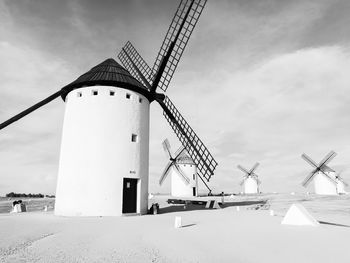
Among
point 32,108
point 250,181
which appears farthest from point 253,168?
point 32,108

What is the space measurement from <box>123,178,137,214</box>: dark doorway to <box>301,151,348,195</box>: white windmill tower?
52414 millimetres

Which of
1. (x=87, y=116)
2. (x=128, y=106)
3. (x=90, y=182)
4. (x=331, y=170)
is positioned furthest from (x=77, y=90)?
(x=331, y=170)

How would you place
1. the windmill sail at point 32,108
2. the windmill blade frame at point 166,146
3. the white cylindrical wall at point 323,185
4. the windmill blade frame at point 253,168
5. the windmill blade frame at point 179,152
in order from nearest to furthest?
the windmill sail at point 32,108 → the windmill blade frame at point 166,146 → the windmill blade frame at point 179,152 → the white cylindrical wall at point 323,185 → the windmill blade frame at point 253,168

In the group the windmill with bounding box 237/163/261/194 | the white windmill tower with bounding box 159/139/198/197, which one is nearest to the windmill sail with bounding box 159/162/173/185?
the white windmill tower with bounding box 159/139/198/197

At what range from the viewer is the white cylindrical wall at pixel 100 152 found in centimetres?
1440

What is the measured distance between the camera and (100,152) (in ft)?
48.8

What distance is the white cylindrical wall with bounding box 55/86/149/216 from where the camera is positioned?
14.4m

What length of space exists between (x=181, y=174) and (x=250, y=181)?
30.7 m

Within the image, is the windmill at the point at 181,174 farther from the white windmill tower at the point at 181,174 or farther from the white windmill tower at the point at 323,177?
the white windmill tower at the point at 323,177

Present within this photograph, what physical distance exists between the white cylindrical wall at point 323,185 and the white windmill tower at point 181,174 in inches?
1130

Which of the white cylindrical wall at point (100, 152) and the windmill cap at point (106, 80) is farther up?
the windmill cap at point (106, 80)

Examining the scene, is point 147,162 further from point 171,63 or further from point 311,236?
point 311,236

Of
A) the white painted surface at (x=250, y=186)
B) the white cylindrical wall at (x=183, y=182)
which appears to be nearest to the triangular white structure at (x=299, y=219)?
the white cylindrical wall at (x=183, y=182)

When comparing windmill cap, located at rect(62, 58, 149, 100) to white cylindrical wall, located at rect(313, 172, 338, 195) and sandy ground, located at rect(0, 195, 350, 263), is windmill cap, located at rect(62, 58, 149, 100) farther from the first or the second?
white cylindrical wall, located at rect(313, 172, 338, 195)
